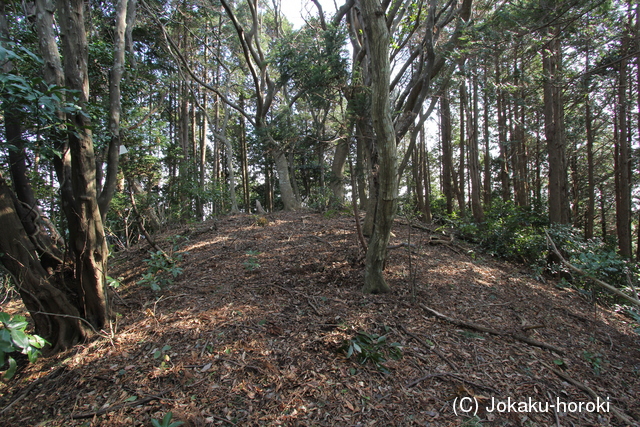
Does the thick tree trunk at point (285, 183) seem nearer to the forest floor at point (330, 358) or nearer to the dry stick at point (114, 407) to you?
the forest floor at point (330, 358)

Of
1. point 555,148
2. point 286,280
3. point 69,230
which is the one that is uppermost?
point 555,148

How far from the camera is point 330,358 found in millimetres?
2754

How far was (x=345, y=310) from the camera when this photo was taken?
139 inches

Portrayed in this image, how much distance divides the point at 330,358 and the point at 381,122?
2600 mm

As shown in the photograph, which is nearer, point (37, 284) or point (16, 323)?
point (16, 323)

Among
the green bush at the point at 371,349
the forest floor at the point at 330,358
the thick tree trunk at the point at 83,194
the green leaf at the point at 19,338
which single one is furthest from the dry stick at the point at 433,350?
the thick tree trunk at the point at 83,194

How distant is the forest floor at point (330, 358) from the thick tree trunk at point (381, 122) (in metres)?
0.90

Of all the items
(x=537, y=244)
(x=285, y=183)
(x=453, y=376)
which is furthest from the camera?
(x=285, y=183)

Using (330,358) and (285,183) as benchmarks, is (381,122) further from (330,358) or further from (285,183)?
(285,183)

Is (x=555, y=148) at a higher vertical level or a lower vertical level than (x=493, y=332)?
higher

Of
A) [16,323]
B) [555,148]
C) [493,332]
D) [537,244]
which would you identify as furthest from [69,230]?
[555,148]

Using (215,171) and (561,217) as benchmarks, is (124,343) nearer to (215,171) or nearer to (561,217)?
(561,217)

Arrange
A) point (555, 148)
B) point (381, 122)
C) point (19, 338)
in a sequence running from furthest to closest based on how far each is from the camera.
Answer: point (555, 148) < point (381, 122) < point (19, 338)

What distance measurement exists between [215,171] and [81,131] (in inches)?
550
